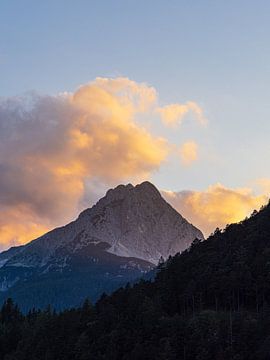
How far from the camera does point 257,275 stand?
184m

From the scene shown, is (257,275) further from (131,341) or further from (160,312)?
(131,341)

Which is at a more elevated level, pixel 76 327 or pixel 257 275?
pixel 257 275

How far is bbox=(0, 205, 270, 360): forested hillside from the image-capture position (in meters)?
153

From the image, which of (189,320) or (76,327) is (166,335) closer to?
(189,320)

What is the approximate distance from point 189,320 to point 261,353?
28.6m

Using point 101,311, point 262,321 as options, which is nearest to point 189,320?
point 262,321

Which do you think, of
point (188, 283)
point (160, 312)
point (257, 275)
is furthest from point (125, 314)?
point (257, 275)

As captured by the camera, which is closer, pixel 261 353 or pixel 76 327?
pixel 261 353

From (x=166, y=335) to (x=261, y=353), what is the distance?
28.1 m

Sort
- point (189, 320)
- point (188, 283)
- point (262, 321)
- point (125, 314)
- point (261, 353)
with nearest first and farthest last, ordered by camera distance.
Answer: point (261, 353) → point (262, 321) → point (189, 320) → point (125, 314) → point (188, 283)

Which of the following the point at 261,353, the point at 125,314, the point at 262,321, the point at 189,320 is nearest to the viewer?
the point at 261,353

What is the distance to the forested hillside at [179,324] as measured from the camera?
153250mm

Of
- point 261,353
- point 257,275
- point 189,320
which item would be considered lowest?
point 261,353

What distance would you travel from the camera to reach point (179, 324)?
16638 cm
